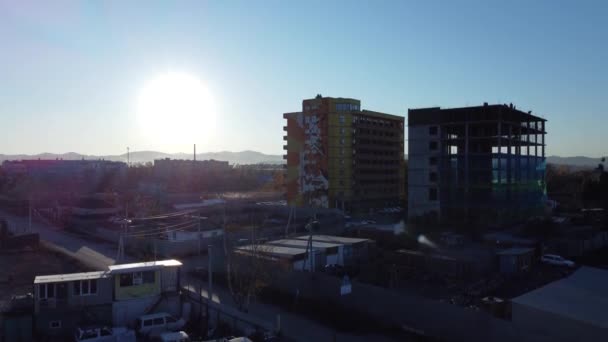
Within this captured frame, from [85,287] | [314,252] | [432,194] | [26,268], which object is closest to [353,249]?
[314,252]

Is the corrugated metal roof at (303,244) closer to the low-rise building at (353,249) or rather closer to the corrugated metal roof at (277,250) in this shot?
the low-rise building at (353,249)

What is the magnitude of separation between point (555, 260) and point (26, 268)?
57.4 ft

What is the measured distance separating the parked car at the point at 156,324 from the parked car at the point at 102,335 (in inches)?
16.6

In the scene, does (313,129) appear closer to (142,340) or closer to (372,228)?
(372,228)

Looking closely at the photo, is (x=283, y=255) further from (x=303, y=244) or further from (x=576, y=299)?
(x=576, y=299)

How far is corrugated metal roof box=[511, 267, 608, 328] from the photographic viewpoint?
27.3ft

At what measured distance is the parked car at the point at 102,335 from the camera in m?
8.66

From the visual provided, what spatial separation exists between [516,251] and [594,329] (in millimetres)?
7884

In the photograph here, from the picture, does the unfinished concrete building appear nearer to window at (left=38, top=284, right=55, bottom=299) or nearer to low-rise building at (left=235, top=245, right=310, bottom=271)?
low-rise building at (left=235, top=245, right=310, bottom=271)

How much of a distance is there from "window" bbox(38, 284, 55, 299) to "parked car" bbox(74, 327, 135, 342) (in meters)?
1.04

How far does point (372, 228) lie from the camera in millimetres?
20422

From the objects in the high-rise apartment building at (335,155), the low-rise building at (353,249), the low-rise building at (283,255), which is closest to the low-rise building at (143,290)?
the low-rise building at (283,255)

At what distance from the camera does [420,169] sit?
28172 millimetres

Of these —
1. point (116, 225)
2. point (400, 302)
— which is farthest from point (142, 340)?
point (116, 225)
